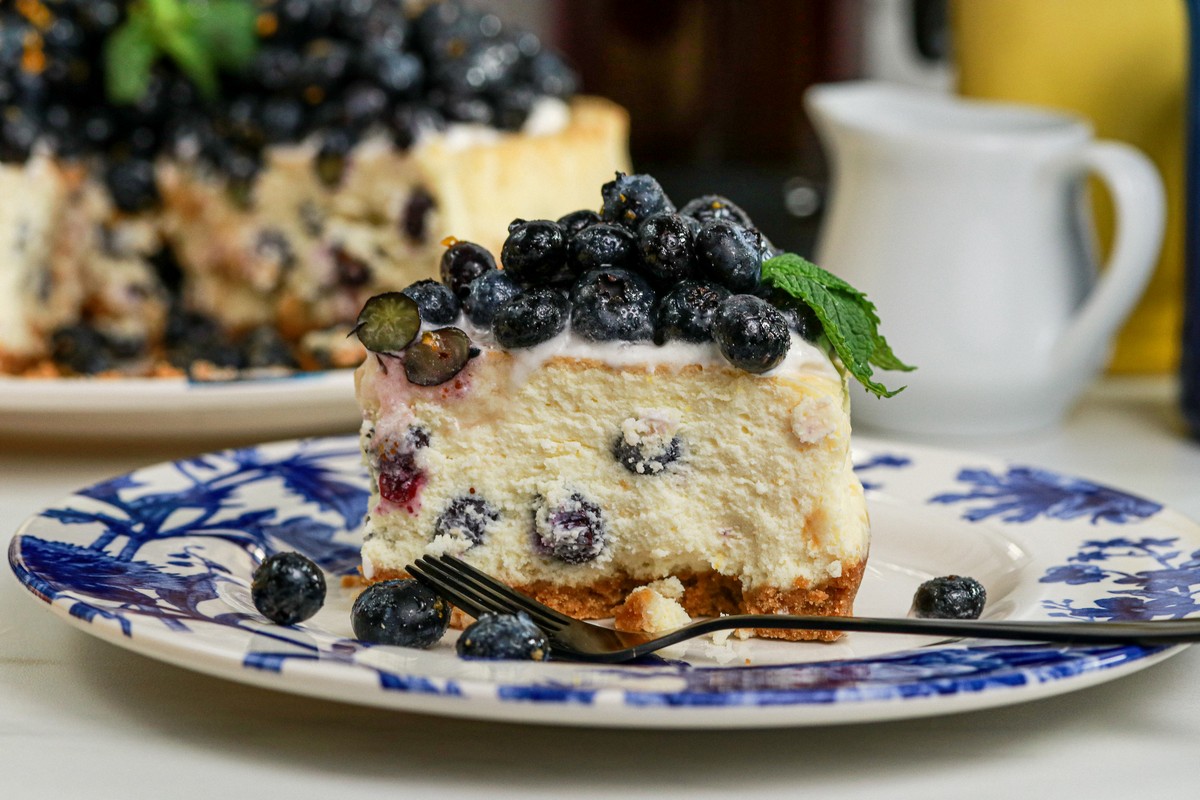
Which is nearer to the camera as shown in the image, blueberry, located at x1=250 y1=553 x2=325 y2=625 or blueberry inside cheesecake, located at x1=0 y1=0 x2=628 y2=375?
blueberry, located at x1=250 y1=553 x2=325 y2=625

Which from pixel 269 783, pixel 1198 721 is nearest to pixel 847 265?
pixel 1198 721

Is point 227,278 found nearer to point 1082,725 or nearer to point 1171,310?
point 1171,310

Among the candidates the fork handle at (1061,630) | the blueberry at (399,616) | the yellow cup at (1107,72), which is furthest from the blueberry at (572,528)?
the yellow cup at (1107,72)

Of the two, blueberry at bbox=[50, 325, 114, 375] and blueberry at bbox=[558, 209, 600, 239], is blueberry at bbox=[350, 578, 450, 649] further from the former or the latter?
blueberry at bbox=[50, 325, 114, 375]

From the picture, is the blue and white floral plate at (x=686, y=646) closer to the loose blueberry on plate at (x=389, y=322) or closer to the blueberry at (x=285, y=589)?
the blueberry at (x=285, y=589)

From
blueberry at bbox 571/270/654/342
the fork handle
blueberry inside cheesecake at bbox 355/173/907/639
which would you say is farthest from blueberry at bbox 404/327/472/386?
the fork handle

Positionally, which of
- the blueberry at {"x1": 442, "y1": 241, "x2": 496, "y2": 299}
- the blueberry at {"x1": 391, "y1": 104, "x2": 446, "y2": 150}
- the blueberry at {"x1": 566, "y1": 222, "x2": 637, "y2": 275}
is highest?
the blueberry at {"x1": 391, "y1": 104, "x2": 446, "y2": 150}
